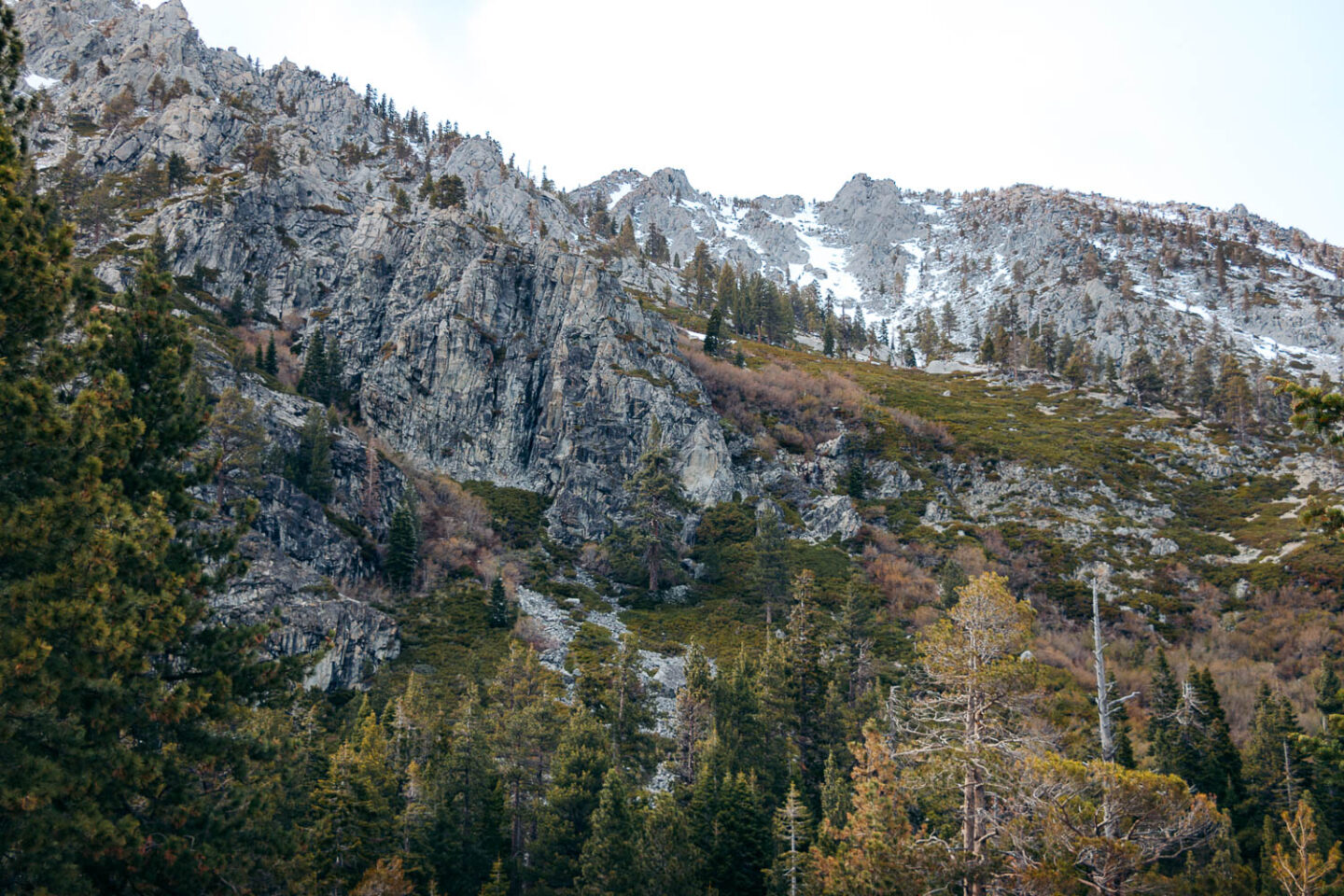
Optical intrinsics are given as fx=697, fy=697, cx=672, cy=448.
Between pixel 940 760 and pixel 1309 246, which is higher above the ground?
pixel 1309 246

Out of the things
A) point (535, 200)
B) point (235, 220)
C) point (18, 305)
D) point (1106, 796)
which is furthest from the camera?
point (535, 200)

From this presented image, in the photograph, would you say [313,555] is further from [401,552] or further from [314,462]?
[314,462]

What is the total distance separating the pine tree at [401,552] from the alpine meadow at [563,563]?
0.29 metres

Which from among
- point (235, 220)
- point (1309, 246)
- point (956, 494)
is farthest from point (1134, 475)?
point (1309, 246)

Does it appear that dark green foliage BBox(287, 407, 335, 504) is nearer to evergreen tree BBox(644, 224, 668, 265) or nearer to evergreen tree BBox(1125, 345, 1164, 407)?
evergreen tree BBox(1125, 345, 1164, 407)

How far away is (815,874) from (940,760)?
21.2 ft

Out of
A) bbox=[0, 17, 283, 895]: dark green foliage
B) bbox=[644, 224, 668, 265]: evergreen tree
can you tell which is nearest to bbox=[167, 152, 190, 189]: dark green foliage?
bbox=[644, 224, 668, 265]: evergreen tree

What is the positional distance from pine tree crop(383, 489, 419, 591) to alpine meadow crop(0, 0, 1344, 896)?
0.29 meters

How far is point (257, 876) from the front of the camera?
11609mm

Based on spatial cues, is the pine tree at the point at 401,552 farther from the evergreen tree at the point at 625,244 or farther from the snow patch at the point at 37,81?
the snow patch at the point at 37,81

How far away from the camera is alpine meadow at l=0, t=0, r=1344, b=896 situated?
427 inches

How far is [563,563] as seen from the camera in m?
54.0

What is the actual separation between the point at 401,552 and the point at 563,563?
1260cm

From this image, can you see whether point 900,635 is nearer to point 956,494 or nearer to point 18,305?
point 956,494
